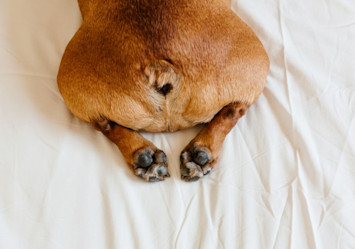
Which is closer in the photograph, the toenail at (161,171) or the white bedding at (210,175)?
the white bedding at (210,175)

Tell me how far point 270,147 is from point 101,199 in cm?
62

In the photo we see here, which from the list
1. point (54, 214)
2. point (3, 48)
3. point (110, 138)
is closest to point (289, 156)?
point (110, 138)

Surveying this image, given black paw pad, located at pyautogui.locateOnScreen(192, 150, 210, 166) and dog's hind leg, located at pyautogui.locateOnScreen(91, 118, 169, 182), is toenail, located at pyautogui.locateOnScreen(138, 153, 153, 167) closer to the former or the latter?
dog's hind leg, located at pyautogui.locateOnScreen(91, 118, 169, 182)

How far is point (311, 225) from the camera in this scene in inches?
46.3

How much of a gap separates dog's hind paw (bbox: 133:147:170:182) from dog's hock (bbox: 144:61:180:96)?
0.82 feet

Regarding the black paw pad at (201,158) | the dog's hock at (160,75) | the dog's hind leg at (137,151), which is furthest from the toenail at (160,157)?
the dog's hock at (160,75)

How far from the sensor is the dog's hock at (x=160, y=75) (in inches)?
47.1

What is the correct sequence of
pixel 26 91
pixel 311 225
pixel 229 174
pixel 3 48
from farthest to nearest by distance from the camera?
pixel 3 48 → pixel 26 91 → pixel 229 174 → pixel 311 225

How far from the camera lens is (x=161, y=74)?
1.20 m

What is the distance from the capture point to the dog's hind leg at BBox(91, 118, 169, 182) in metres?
1.29

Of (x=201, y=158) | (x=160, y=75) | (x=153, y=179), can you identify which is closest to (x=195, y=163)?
(x=201, y=158)

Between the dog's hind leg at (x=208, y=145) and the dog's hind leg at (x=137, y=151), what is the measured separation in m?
0.08

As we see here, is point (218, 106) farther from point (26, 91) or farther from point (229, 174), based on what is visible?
point (26, 91)

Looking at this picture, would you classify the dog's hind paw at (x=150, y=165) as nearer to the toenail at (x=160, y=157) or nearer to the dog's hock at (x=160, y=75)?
the toenail at (x=160, y=157)
